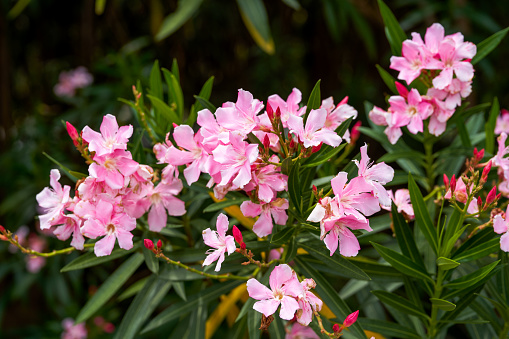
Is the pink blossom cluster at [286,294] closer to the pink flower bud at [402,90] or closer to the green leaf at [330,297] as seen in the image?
the green leaf at [330,297]

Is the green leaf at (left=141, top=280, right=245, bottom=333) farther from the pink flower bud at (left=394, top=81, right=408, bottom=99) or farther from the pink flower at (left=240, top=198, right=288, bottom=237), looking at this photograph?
the pink flower bud at (left=394, top=81, right=408, bottom=99)

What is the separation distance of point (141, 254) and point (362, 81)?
3.20 meters

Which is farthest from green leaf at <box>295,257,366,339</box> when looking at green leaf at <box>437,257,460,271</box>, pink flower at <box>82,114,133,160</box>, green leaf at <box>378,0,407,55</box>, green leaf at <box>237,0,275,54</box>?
green leaf at <box>237,0,275,54</box>

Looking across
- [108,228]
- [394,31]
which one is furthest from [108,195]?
[394,31]

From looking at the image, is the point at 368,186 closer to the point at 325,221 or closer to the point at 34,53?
the point at 325,221

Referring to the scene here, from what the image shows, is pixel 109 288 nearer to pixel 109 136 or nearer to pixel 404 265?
pixel 109 136

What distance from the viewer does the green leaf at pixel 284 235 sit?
75 cm

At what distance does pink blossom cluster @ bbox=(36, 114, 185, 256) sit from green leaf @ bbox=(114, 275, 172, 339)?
0.61 feet

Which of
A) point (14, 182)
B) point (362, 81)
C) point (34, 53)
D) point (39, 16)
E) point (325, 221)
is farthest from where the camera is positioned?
point (362, 81)

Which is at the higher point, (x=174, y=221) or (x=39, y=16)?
(x=39, y=16)

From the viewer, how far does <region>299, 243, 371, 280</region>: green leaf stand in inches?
29.4

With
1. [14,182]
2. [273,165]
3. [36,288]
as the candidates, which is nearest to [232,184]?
[273,165]

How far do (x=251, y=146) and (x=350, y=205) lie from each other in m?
0.15

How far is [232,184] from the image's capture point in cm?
70
